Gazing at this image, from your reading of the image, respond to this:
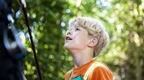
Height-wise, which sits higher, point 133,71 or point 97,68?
point 97,68

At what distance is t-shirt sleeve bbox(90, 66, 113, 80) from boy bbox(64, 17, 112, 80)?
41 mm

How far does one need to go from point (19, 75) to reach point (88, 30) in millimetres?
997

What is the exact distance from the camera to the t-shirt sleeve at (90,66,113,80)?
8.64ft

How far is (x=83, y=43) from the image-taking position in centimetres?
288

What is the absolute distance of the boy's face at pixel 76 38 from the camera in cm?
279

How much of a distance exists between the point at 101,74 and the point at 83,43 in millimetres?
293

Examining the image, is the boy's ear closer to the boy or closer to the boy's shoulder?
the boy

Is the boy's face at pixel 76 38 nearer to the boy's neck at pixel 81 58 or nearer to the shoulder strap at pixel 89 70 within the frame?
the boy's neck at pixel 81 58

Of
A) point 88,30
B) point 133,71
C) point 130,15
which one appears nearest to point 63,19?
point 88,30

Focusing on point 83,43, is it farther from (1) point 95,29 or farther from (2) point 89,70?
(2) point 89,70

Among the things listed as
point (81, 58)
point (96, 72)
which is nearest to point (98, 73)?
point (96, 72)

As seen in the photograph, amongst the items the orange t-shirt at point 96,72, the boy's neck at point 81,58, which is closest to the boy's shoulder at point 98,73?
the orange t-shirt at point 96,72

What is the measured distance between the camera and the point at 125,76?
2558 cm

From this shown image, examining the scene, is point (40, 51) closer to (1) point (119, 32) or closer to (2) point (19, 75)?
(2) point (19, 75)
